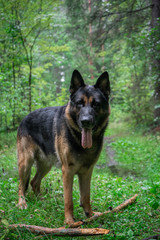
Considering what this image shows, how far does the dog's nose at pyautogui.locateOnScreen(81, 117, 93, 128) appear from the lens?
2862 millimetres

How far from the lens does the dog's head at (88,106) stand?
2.97m

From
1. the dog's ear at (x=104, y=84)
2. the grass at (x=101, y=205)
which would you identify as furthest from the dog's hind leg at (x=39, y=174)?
the dog's ear at (x=104, y=84)

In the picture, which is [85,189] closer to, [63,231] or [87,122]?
[63,231]

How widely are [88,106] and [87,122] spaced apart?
11.7 inches

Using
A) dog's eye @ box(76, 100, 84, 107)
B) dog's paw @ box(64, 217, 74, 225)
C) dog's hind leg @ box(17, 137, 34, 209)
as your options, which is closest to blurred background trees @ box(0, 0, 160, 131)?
dog's hind leg @ box(17, 137, 34, 209)

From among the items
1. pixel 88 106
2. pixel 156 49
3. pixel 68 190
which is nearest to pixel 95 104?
pixel 88 106

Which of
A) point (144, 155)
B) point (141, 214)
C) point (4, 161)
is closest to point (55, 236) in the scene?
point (141, 214)

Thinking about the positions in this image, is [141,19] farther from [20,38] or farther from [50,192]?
[50,192]

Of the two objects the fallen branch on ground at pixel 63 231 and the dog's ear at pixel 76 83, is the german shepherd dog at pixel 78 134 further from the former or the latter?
the fallen branch on ground at pixel 63 231

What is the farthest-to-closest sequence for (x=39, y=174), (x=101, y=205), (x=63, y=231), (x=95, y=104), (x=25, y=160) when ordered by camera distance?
(x=39, y=174) < (x=25, y=160) < (x=101, y=205) < (x=95, y=104) < (x=63, y=231)

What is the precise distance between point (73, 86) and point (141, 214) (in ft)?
6.94

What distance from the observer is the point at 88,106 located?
3.07 m

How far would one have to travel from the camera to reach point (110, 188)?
4.52 meters

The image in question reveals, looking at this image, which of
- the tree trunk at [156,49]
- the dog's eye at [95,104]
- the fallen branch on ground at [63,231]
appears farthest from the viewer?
the tree trunk at [156,49]
